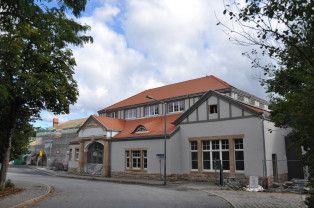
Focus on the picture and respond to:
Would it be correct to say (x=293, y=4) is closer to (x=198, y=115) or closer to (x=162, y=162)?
(x=198, y=115)

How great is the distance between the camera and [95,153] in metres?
30.9

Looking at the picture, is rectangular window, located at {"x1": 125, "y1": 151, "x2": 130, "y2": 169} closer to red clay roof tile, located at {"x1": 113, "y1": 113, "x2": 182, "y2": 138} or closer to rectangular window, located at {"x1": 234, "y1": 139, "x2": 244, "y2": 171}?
red clay roof tile, located at {"x1": 113, "y1": 113, "x2": 182, "y2": 138}

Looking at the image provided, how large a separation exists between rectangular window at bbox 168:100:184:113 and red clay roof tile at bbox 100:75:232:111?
97 cm

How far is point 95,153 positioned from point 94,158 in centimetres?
62

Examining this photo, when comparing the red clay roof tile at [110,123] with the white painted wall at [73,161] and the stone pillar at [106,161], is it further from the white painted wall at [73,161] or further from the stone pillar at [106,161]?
the white painted wall at [73,161]

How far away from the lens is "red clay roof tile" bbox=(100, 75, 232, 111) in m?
28.9

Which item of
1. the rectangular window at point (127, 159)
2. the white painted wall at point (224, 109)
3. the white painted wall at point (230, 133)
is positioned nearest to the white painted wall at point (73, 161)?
the rectangular window at point (127, 159)

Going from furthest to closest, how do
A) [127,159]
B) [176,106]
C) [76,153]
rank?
[76,153] → [176,106] → [127,159]

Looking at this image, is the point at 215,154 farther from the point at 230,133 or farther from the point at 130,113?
the point at 130,113

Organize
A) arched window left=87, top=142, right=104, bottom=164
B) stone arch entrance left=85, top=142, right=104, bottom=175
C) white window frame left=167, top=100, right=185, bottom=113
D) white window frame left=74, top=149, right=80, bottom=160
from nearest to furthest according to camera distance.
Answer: white window frame left=167, top=100, right=185, bottom=113
stone arch entrance left=85, top=142, right=104, bottom=175
arched window left=87, top=142, right=104, bottom=164
white window frame left=74, top=149, right=80, bottom=160

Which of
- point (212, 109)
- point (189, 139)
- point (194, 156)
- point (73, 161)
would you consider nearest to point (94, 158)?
point (73, 161)

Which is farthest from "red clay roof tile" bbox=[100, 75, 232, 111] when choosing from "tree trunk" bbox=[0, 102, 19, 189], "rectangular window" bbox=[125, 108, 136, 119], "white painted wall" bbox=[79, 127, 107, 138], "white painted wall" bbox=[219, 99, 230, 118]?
"tree trunk" bbox=[0, 102, 19, 189]

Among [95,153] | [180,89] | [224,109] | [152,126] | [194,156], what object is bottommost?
[194,156]

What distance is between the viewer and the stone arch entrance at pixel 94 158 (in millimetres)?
29831
